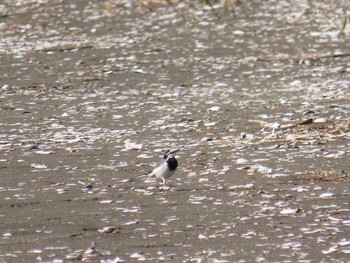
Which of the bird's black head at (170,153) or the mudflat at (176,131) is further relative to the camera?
the bird's black head at (170,153)

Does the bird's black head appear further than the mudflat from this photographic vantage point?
Yes

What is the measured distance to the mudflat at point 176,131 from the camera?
12.0 feet

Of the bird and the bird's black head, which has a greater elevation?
the bird

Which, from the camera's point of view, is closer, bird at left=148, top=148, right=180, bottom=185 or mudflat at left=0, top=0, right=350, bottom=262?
mudflat at left=0, top=0, right=350, bottom=262

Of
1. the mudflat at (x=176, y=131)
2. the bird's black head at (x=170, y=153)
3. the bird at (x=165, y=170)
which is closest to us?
the mudflat at (x=176, y=131)

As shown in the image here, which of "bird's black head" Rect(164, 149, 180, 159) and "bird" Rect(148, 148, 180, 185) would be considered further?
"bird's black head" Rect(164, 149, 180, 159)

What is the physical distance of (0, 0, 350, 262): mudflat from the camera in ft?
12.0

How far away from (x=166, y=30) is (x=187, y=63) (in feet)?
4.36

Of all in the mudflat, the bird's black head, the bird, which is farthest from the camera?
the bird's black head

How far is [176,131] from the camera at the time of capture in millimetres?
5469

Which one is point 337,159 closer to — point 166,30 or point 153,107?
point 153,107

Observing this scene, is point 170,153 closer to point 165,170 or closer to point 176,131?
point 165,170

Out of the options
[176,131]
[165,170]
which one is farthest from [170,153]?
[176,131]

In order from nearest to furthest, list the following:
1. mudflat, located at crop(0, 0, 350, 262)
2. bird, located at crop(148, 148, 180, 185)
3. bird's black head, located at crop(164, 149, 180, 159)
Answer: mudflat, located at crop(0, 0, 350, 262) < bird, located at crop(148, 148, 180, 185) < bird's black head, located at crop(164, 149, 180, 159)
